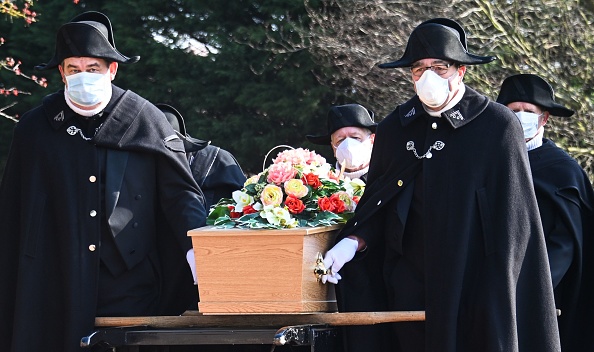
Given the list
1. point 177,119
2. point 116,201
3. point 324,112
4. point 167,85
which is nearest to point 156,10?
point 167,85

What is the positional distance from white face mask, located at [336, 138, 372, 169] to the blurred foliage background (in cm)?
650

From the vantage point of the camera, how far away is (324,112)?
63.0 feet

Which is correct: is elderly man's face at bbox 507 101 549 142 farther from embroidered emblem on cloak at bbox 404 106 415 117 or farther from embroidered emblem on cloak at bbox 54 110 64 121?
embroidered emblem on cloak at bbox 54 110 64 121

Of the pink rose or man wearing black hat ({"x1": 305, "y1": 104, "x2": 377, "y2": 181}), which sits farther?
man wearing black hat ({"x1": 305, "y1": 104, "x2": 377, "y2": 181})

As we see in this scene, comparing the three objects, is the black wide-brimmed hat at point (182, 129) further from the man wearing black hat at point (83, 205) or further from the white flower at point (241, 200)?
the white flower at point (241, 200)

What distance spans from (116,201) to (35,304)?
29.0 inches

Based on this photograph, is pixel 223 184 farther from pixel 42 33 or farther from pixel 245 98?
pixel 42 33

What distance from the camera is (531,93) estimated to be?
24.5 feet

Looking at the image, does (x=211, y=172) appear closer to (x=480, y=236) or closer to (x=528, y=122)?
(x=528, y=122)

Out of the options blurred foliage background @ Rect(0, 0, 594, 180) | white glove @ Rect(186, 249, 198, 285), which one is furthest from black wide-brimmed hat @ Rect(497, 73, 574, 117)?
blurred foliage background @ Rect(0, 0, 594, 180)

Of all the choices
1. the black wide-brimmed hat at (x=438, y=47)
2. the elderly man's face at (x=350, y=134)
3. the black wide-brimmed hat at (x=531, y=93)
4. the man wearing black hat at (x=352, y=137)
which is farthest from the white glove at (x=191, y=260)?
the black wide-brimmed hat at (x=531, y=93)

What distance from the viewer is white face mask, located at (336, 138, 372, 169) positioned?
320 inches

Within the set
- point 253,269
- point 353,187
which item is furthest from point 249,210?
point 353,187

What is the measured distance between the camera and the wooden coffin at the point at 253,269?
19.5 feet
